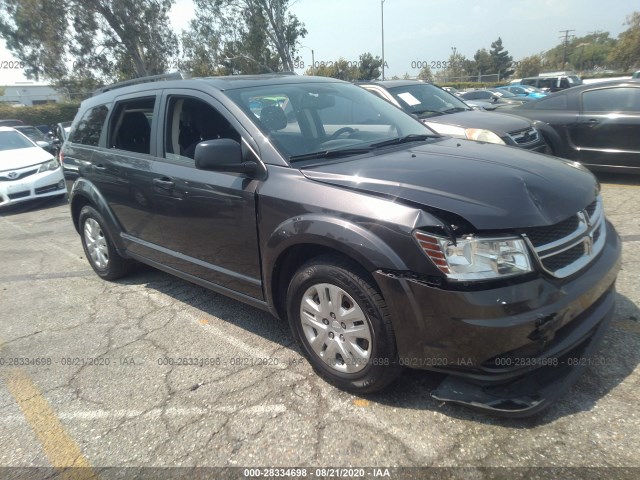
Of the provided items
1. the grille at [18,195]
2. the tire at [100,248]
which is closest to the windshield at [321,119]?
the tire at [100,248]

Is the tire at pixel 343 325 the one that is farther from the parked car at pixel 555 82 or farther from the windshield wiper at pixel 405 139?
the parked car at pixel 555 82

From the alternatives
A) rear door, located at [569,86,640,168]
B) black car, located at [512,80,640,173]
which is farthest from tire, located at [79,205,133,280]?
rear door, located at [569,86,640,168]

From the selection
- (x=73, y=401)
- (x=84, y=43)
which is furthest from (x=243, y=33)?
(x=73, y=401)

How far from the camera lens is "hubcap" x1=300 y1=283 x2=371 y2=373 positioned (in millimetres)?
2572

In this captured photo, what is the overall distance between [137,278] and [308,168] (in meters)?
2.95

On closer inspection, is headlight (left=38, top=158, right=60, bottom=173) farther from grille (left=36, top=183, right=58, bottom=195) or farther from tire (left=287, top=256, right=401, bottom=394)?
tire (left=287, top=256, right=401, bottom=394)

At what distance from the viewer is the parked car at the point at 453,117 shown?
20.5 ft

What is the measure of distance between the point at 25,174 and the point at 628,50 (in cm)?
6075

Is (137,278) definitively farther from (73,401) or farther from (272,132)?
(272,132)

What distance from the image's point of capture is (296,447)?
7.85ft

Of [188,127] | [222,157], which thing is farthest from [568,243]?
[188,127]

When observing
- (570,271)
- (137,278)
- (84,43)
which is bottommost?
(137,278)

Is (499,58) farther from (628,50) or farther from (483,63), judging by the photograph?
(628,50)

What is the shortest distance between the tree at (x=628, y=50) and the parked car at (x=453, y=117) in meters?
56.6
